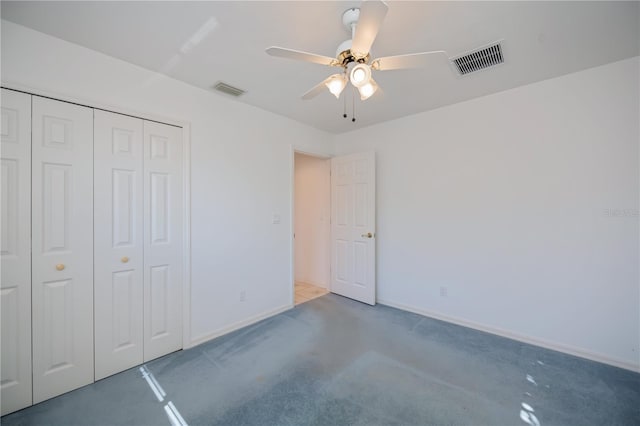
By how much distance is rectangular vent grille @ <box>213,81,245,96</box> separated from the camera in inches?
100

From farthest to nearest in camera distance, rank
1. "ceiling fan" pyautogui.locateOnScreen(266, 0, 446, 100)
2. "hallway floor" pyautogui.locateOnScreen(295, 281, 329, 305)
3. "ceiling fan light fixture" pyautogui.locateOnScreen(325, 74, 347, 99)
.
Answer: "hallway floor" pyautogui.locateOnScreen(295, 281, 329, 305)
"ceiling fan light fixture" pyautogui.locateOnScreen(325, 74, 347, 99)
"ceiling fan" pyautogui.locateOnScreen(266, 0, 446, 100)

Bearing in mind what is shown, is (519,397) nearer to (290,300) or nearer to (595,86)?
(290,300)

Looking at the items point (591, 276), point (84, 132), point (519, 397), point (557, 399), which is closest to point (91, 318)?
point (84, 132)

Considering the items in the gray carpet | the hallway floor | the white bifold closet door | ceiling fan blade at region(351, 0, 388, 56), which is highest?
ceiling fan blade at region(351, 0, 388, 56)

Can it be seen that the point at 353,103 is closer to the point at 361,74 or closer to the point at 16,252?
the point at 361,74

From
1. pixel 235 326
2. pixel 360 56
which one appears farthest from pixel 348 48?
pixel 235 326

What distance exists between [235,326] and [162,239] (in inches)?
49.2

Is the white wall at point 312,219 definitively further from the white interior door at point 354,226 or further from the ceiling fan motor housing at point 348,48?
the ceiling fan motor housing at point 348,48

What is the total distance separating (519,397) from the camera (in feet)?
6.14

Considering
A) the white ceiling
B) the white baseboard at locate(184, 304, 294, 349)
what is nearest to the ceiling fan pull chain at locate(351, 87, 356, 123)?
the white ceiling

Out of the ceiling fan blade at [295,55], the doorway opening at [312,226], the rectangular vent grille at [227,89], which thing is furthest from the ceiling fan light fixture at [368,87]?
the doorway opening at [312,226]

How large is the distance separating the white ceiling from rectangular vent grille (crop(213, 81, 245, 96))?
0.07 meters

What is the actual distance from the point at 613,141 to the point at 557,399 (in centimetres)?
216

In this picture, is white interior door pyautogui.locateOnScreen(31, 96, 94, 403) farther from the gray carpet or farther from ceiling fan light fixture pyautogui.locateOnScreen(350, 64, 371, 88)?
ceiling fan light fixture pyautogui.locateOnScreen(350, 64, 371, 88)
